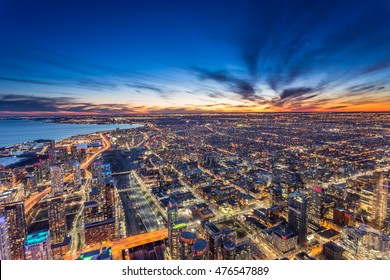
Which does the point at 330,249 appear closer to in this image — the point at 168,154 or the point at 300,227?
the point at 300,227

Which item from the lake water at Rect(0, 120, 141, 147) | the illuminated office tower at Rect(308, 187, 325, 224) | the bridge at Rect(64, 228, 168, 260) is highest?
the lake water at Rect(0, 120, 141, 147)

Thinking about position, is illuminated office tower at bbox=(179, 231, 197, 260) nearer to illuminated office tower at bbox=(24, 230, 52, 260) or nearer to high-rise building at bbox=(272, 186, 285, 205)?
illuminated office tower at bbox=(24, 230, 52, 260)

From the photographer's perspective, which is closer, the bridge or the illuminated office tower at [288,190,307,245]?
the bridge

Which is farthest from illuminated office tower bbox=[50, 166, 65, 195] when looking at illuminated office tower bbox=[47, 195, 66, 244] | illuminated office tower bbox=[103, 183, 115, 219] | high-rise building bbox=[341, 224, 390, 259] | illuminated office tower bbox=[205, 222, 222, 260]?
high-rise building bbox=[341, 224, 390, 259]

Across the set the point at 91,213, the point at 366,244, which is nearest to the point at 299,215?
the point at 366,244

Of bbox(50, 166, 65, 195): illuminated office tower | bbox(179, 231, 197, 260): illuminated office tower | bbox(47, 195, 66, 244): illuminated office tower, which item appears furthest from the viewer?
bbox(50, 166, 65, 195): illuminated office tower

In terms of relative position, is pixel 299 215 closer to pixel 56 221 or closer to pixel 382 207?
pixel 382 207
